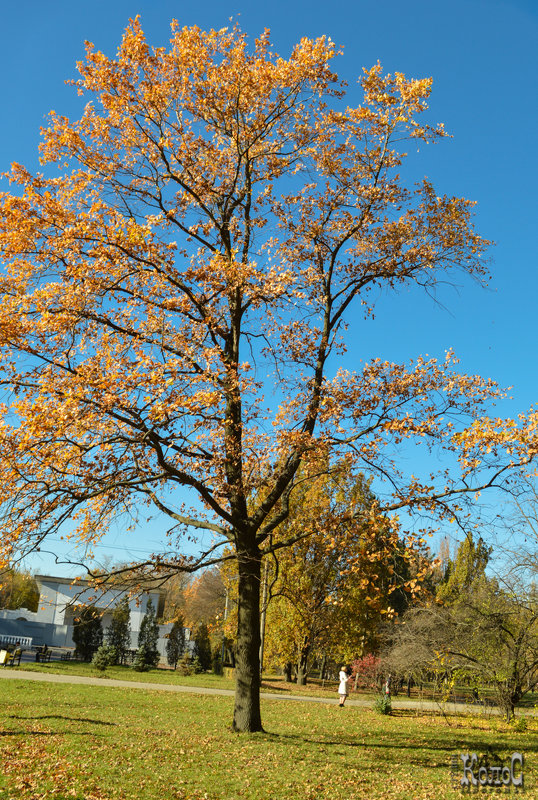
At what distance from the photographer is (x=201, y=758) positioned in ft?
30.8

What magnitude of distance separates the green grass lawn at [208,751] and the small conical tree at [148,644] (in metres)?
12.4

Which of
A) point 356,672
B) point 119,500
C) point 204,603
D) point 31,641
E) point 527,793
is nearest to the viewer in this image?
point 527,793

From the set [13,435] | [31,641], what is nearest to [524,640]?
[13,435]

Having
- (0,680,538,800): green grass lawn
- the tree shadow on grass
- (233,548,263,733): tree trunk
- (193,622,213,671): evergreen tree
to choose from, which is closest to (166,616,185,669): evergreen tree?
(193,622,213,671): evergreen tree

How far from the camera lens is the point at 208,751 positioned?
32.6 ft

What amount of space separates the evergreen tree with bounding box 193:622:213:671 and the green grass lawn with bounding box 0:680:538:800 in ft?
59.1

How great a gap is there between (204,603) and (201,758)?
157 feet

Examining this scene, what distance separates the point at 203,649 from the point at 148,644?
199 inches

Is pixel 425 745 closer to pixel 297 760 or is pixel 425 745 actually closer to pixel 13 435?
pixel 297 760

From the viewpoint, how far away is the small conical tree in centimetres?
2886

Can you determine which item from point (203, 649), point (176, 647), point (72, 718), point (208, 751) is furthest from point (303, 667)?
point (208, 751)

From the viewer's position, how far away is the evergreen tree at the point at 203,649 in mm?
34250

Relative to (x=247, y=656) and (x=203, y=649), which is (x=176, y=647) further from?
(x=247, y=656)

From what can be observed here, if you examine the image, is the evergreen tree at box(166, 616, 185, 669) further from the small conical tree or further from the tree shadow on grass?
the tree shadow on grass
